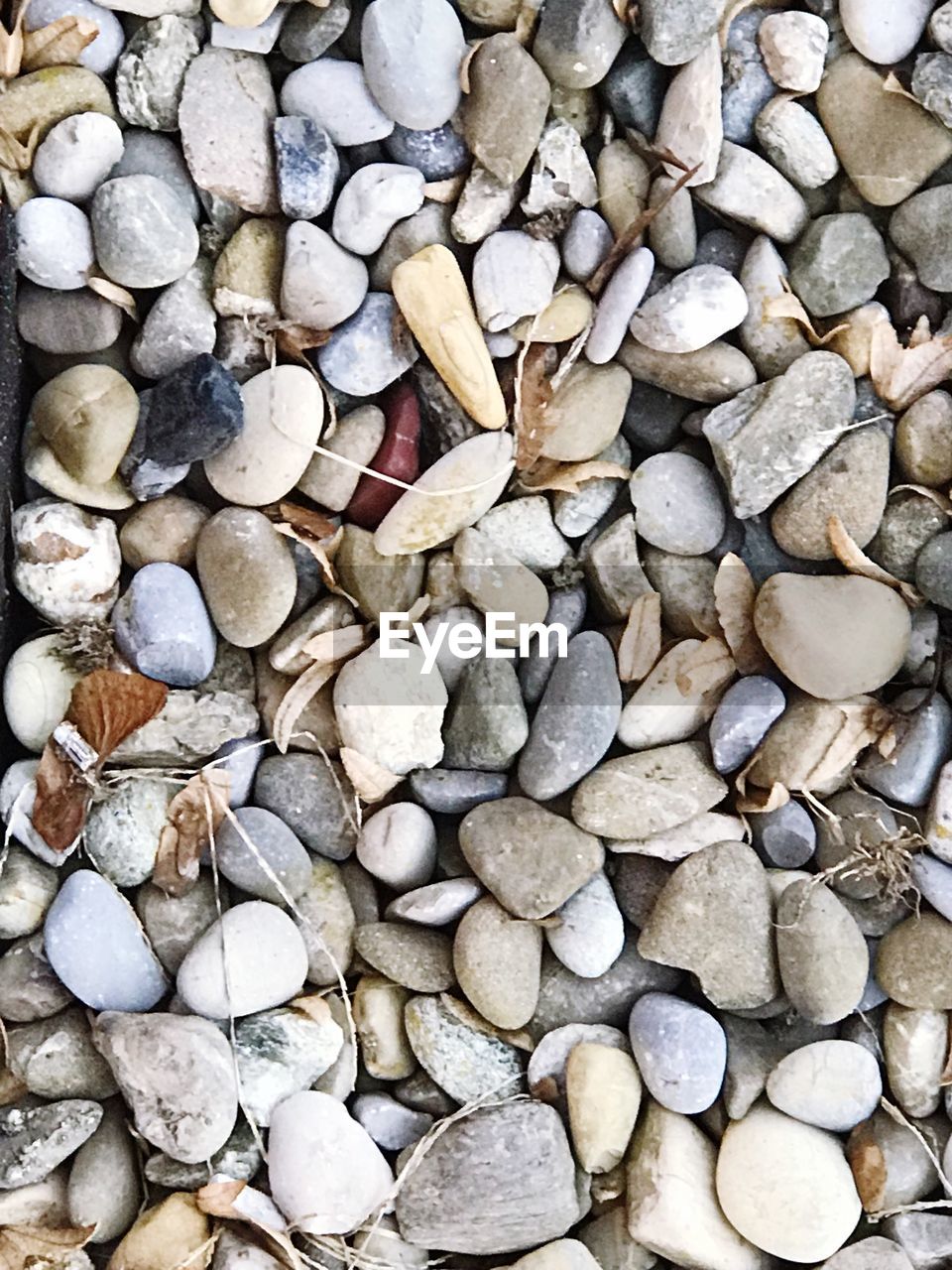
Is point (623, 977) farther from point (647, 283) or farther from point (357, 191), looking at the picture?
point (357, 191)

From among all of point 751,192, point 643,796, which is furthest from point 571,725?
point 751,192

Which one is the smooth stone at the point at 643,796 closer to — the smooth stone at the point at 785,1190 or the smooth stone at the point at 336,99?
the smooth stone at the point at 785,1190

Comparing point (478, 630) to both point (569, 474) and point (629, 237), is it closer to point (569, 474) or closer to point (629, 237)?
point (569, 474)

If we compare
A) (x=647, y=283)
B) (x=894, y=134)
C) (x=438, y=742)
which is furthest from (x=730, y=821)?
(x=894, y=134)

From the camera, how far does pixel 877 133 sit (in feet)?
3.27

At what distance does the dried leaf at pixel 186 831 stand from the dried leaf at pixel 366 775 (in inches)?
4.1

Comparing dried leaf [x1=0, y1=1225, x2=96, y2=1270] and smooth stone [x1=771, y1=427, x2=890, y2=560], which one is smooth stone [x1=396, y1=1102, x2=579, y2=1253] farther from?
smooth stone [x1=771, y1=427, x2=890, y2=560]

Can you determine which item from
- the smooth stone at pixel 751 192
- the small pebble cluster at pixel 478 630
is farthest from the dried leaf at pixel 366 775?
the smooth stone at pixel 751 192

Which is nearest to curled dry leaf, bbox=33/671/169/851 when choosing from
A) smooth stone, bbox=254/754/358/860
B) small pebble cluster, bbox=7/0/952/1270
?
small pebble cluster, bbox=7/0/952/1270

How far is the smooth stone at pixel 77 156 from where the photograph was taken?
3.12 ft

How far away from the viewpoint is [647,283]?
102 centimetres

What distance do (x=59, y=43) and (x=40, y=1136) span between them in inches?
33.1

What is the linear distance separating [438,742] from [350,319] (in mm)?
356
